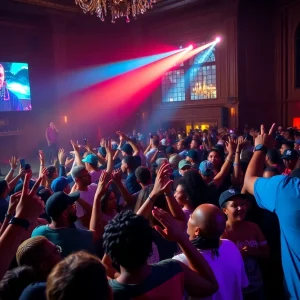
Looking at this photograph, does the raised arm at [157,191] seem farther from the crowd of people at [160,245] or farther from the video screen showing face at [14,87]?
the video screen showing face at [14,87]

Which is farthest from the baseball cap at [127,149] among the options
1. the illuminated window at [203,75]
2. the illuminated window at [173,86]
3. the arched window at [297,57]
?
the illuminated window at [173,86]

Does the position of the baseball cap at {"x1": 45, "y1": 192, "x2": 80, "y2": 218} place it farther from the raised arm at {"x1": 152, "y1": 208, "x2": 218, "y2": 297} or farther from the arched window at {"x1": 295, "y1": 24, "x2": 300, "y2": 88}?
the arched window at {"x1": 295, "y1": 24, "x2": 300, "y2": 88}

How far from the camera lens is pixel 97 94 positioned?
59.6 feet

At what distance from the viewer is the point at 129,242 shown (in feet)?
5.20

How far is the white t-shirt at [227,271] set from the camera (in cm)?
205

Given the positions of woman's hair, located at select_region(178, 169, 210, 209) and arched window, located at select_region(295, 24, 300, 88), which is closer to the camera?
woman's hair, located at select_region(178, 169, 210, 209)

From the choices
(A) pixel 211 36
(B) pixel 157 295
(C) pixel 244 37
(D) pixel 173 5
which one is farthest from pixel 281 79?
(B) pixel 157 295

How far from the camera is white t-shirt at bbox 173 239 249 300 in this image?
Result: 2047 mm

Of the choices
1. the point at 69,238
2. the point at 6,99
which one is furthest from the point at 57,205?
the point at 6,99

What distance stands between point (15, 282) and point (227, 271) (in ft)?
3.99

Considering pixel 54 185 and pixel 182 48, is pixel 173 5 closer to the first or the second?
pixel 182 48

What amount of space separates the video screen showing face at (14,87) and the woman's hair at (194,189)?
1336 centimetres

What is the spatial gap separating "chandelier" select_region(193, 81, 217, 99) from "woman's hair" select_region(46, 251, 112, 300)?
16.4 meters

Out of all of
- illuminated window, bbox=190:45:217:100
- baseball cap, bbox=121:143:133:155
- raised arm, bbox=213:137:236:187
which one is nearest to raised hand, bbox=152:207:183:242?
raised arm, bbox=213:137:236:187
